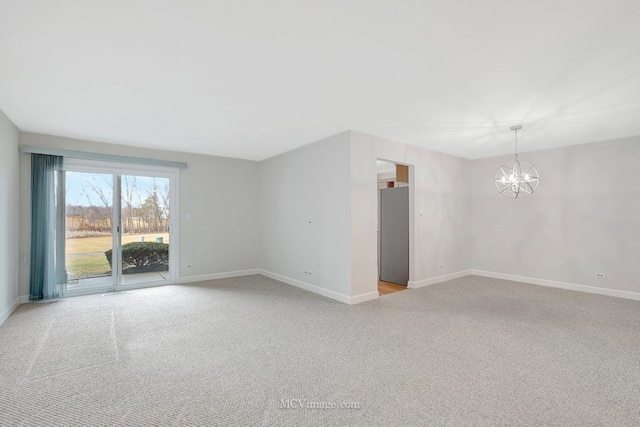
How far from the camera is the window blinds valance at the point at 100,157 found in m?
4.39

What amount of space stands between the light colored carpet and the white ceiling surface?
96.7 inches

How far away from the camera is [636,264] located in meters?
4.56

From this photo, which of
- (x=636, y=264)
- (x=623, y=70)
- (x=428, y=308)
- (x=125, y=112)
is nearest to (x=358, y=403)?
(x=428, y=308)

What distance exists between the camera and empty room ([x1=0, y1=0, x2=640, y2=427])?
1.98 meters

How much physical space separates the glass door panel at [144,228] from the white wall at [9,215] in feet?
4.27

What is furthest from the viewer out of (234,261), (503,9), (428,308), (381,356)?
(234,261)

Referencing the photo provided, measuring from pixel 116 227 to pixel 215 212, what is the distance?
166cm

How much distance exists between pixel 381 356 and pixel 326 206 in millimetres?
2492

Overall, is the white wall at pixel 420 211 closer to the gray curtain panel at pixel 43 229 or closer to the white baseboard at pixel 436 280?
the white baseboard at pixel 436 280

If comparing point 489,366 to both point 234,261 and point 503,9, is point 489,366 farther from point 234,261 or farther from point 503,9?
point 234,261

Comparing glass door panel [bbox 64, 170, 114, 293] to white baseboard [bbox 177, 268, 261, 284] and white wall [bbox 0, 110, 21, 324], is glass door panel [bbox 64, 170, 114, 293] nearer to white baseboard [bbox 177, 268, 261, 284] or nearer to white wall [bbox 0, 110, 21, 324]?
white wall [bbox 0, 110, 21, 324]

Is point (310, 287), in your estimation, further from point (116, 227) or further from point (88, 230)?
point (88, 230)

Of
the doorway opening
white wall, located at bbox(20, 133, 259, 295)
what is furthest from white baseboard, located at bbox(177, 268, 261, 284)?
the doorway opening

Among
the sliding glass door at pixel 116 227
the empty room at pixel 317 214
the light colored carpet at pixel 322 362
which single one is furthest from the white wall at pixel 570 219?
the sliding glass door at pixel 116 227
